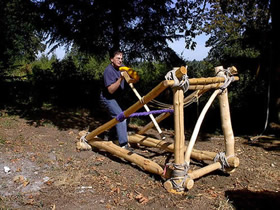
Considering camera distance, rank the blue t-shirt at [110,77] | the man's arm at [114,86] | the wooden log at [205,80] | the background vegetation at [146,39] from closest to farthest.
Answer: the wooden log at [205,80], the man's arm at [114,86], the blue t-shirt at [110,77], the background vegetation at [146,39]

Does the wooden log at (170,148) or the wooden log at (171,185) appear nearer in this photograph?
the wooden log at (171,185)

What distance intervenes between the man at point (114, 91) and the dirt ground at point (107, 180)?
0.48 metres

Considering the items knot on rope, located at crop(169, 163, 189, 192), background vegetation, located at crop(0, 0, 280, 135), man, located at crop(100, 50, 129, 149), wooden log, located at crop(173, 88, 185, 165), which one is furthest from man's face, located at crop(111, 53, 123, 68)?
background vegetation, located at crop(0, 0, 280, 135)

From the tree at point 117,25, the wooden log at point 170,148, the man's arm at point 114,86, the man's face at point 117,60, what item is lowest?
the wooden log at point 170,148

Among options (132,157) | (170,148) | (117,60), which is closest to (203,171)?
(170,148)

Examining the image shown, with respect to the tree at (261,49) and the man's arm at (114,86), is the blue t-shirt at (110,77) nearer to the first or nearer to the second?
the man's arm at (114,86)

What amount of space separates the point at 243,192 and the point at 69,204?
2.19 m

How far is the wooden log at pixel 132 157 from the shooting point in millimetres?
4207

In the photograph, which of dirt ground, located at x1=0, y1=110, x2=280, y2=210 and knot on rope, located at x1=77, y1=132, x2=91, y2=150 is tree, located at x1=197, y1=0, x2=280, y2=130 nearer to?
dirt ground, located at x1=0, y1=110, x2=280, y2=210

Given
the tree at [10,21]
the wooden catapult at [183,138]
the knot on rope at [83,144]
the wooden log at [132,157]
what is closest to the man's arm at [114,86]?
the wooden catapult at [183,138]

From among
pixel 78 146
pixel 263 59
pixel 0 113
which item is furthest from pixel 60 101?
pixel 263 59

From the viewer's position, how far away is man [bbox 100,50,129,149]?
4.98 m

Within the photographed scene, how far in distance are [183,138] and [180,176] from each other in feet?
1.55

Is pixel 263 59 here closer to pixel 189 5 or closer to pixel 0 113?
pixel 189 5
